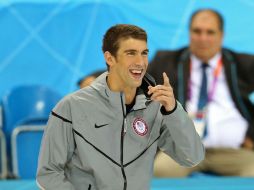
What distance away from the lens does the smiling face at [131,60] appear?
1713mm

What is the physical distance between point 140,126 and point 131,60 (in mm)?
200

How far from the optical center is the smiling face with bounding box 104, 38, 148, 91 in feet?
5.62

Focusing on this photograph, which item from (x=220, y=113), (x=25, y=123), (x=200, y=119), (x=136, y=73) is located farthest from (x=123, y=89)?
(x=25, y=123)

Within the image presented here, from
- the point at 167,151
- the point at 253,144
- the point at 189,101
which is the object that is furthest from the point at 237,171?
the point at 167,151

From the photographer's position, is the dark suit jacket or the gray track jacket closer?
the gray track jacket

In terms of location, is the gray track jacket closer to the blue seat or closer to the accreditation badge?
the accreditation badge

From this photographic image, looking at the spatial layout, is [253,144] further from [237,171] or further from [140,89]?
[140,89]

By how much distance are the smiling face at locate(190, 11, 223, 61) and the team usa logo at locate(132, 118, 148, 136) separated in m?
1.74

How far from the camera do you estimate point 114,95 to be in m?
1.78

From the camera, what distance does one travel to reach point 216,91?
347 cm

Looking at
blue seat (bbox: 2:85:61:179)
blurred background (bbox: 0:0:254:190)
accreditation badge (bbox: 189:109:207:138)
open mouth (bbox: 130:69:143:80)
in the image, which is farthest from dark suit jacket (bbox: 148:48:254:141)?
open mouth (bbox: 130:69:143:80)

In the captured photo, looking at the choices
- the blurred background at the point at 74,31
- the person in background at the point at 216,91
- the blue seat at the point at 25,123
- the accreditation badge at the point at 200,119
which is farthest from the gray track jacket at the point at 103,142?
the blurred background at the point at 74,31

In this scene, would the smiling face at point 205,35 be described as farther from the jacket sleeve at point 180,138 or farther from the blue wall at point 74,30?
the jacket sleeve at point 180,138

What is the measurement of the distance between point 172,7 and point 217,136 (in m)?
1.76
